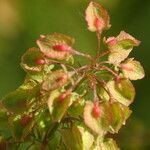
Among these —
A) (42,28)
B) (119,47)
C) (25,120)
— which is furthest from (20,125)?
(42,28)

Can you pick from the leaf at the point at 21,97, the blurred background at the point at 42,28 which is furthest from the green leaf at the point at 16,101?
the blurred background at the point at 42,28

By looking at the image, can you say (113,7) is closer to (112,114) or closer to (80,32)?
(80,32)

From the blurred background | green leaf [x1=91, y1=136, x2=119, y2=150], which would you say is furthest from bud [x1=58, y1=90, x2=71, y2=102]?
the blurred background

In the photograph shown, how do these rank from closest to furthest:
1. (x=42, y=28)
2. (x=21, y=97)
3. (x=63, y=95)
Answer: (x=63, y=95), (x=21, y=97), (x=42, y=28)

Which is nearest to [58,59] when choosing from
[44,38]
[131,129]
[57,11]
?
[44,38]

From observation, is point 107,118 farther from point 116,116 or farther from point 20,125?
point 20,125
